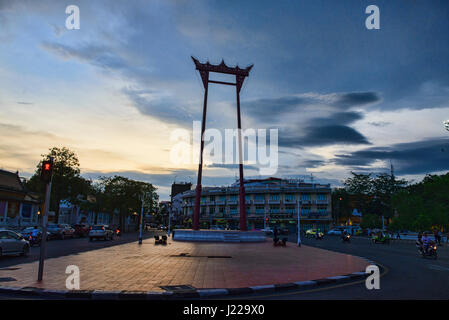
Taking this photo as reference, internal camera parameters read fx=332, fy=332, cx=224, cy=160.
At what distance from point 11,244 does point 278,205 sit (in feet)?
234

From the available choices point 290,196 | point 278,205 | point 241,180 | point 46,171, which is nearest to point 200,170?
point 241,180

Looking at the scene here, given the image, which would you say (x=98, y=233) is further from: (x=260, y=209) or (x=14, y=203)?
(x=260, y=209)

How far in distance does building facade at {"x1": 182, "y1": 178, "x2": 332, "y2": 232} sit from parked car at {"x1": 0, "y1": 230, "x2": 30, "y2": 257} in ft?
205

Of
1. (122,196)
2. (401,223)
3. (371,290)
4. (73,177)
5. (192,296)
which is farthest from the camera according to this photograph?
(122,196)

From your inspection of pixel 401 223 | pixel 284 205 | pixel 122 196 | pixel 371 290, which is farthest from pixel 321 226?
pixel 371 290

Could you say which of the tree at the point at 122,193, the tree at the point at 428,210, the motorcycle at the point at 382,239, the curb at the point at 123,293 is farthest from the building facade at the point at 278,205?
the curb at the point at 123,293

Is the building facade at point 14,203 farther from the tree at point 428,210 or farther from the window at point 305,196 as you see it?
the window at point 305,196

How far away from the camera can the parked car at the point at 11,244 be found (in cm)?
1675

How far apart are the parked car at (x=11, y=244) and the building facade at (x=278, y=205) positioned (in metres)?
62.6
